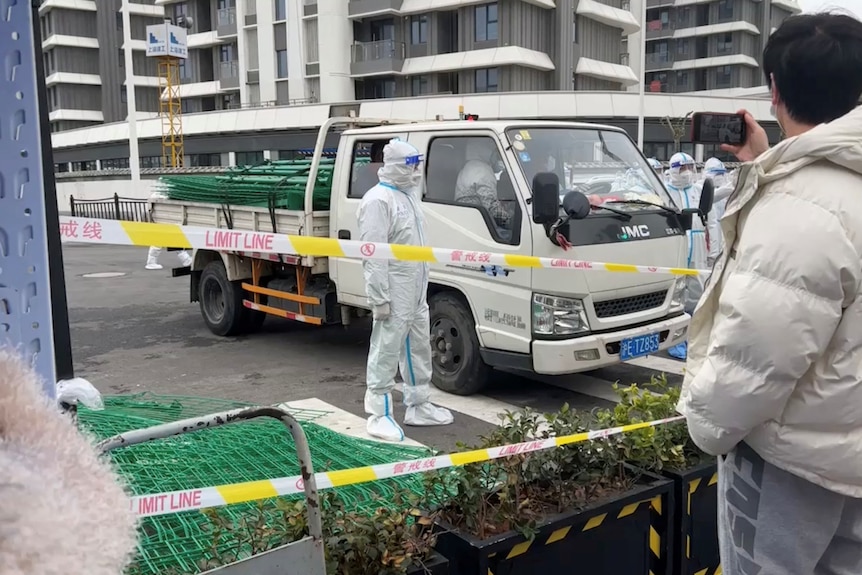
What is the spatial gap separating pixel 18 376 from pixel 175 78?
55.2 metres

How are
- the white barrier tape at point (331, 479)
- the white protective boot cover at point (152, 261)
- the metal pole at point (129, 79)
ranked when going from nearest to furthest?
1. the white barrier tape at point (331, 479)
2. the white protective boot cover at point (152, 261)
3. the metal pole at point (129, 79)

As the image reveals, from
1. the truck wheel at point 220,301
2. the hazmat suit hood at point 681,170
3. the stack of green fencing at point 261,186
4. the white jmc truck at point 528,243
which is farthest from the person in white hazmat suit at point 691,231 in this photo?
the truck wheel at point 220,301

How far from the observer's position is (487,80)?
40656 millimetres

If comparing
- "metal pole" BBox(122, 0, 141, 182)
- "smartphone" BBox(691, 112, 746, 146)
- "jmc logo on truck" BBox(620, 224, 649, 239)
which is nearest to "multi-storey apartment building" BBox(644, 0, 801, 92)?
"metal pole" BBox(122, 0, 141, 182)

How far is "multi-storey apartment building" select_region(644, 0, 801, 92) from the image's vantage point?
61062mm

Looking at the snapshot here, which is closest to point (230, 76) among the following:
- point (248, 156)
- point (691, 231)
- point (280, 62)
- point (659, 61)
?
point (280, 62)

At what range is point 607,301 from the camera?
19.8 feet

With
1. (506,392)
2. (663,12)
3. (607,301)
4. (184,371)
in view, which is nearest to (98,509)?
(607,301)

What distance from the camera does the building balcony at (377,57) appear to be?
1640 inches

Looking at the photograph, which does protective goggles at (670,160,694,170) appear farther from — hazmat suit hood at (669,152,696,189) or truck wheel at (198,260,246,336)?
truck wheel at (198,260,246,336)

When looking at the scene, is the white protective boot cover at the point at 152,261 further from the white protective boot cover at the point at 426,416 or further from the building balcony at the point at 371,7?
the building balcony at the point at 371,7

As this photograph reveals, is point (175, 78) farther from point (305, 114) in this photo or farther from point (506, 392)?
point (506, 392)

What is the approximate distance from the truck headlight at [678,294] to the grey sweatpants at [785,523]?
4.75 metres

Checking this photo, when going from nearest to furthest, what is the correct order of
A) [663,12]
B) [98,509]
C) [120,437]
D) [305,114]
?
[98,509]
[120,437]
[305,114]
[663,12]
